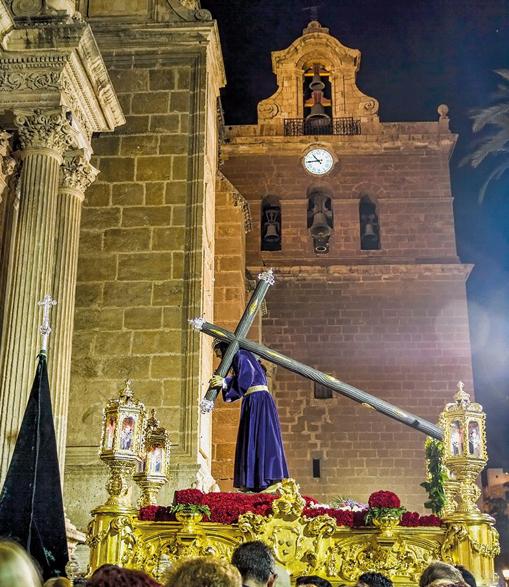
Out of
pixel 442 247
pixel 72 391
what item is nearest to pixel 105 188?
pixel 72 391

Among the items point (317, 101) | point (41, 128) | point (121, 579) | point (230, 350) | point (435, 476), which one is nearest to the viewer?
point (121, 579)

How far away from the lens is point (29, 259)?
10.4m

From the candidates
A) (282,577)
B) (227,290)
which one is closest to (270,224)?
(227,290)

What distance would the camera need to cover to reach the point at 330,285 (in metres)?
24.8

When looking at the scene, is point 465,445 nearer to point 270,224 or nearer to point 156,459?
point 156,459

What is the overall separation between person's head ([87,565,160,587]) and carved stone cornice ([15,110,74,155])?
851 centimetres

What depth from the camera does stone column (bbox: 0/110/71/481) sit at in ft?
32.0

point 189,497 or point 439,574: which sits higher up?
point 189,497

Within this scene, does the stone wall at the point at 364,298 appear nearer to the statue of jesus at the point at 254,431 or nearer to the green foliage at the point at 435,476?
the green foliage at the point at 435,476

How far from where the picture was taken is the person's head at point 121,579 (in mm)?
2988

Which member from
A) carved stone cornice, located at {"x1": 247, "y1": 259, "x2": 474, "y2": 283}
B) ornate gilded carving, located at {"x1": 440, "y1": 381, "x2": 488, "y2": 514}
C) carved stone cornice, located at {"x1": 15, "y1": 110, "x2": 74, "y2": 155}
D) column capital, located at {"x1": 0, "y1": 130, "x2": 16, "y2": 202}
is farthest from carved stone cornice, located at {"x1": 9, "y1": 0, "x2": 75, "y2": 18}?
carved stone cornice, located at {"x1": 247, "y1": 259, "x2": 474, "y2": 283}

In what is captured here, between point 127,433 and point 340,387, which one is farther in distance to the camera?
point 340,387

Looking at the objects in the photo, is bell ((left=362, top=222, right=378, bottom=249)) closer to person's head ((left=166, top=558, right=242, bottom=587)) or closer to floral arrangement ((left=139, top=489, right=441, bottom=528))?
floral arrangement ((left=139, top=489, right=441, bottom=528))

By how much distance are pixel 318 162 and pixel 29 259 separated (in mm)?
16540
